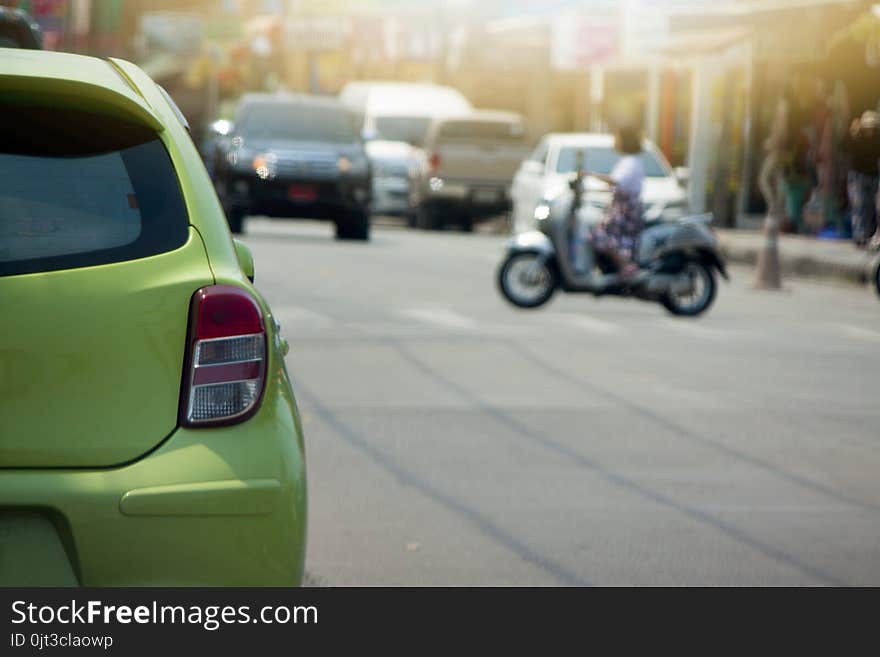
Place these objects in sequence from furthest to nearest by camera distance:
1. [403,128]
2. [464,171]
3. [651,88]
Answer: [651,88], [403,128], [464,171]

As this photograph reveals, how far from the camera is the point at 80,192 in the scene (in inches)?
158

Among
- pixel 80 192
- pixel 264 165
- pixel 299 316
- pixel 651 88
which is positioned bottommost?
pixel 299 316

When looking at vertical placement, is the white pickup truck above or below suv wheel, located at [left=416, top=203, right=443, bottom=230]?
above

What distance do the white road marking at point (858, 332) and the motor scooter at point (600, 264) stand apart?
4.09 feet

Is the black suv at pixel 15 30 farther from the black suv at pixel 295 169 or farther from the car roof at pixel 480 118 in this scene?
the car roof at pixel 480 118

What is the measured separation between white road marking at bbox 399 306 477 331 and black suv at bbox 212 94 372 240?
907 cm

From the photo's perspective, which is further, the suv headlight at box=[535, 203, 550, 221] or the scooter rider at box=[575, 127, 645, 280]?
the suv headlight at box=[535, 203, 550, 221]

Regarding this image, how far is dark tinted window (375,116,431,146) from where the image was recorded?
33750 mm

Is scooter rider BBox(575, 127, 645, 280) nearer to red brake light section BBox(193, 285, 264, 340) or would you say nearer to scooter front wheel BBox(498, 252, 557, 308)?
scooter front wheel BBox(498, 252, 557, 308)

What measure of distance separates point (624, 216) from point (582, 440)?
731 cm

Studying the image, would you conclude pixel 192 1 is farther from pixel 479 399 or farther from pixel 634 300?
pixel 479 399

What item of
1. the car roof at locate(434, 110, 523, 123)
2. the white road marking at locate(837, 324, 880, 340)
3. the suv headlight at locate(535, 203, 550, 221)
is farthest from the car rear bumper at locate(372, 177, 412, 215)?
the white road marking at locate(837, 324, 880, 340)

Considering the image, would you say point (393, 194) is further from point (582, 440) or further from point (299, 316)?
point (582, 440)

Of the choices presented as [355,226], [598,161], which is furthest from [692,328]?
[355,226]
